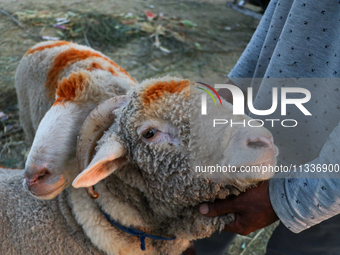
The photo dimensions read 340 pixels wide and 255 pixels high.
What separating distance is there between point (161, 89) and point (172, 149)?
31 centimetres

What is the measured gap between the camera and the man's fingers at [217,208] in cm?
139

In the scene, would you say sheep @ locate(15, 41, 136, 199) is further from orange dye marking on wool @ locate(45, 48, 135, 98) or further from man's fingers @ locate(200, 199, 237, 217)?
man's fingers @ locate(200, 199, 237, 217)

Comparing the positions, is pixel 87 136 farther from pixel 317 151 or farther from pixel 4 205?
pixel 317 151

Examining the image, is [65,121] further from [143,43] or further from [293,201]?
[143,43]

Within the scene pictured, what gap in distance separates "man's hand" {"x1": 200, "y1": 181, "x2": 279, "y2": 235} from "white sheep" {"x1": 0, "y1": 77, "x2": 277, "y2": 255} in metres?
0.05

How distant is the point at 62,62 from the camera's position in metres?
2.56

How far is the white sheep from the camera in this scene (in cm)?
130

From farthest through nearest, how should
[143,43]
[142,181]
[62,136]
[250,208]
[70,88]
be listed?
[143,43] < [70,88] < [62,136] < [142,181] < [250,208]

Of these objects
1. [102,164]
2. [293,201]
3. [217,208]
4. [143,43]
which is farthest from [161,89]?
A: [143,43]

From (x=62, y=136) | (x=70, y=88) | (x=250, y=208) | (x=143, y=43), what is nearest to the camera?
(x=250, y=208)

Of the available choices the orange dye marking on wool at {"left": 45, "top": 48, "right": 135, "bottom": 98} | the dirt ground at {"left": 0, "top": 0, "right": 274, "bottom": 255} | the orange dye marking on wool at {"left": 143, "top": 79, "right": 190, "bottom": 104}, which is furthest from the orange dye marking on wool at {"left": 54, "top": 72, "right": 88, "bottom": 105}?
the dirt ground at {"left": 0, "top": 0, "right": 274, "bottom": 255}

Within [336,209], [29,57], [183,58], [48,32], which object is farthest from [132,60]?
[336,209]

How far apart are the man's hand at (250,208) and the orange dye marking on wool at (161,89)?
62cm

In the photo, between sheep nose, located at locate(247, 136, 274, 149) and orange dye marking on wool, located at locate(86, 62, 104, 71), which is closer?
sheep nose, located at locate(247, 136, 274, 149)
